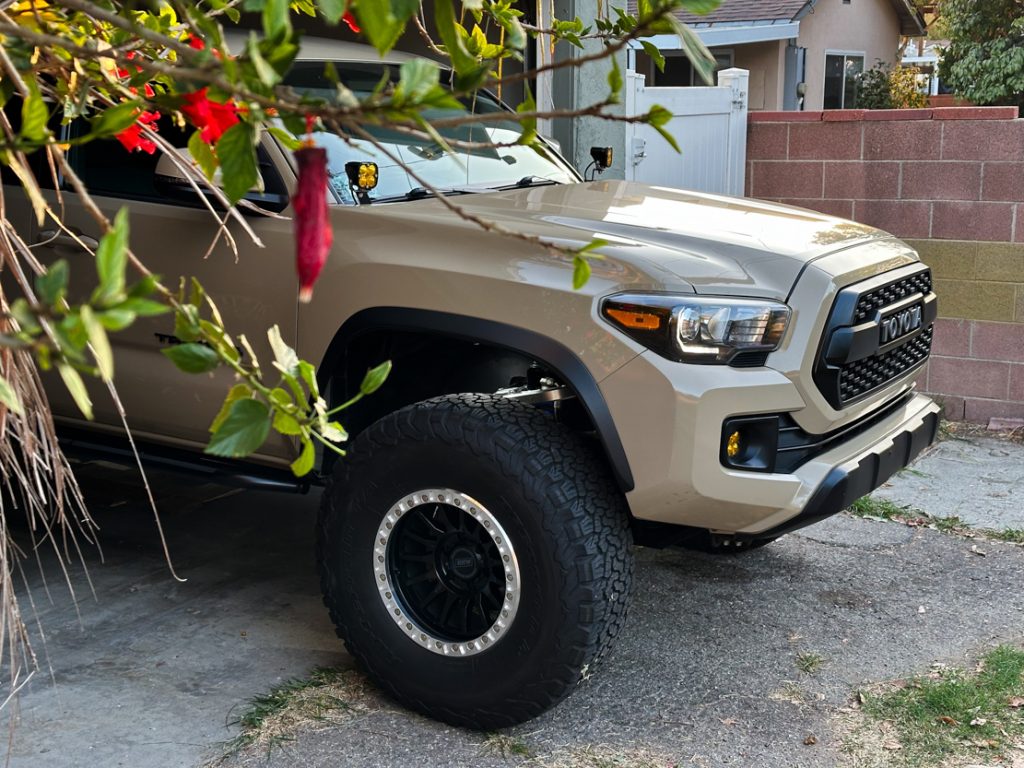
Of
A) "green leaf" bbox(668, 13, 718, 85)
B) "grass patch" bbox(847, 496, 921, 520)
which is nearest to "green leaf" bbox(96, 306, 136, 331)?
"green leaf" bbox(668, 13, 718, 85)

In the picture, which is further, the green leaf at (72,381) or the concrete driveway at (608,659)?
the concrete driveway at (608,659)

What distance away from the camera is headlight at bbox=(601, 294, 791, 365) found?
10.9ft

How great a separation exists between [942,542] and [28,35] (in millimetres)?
4546

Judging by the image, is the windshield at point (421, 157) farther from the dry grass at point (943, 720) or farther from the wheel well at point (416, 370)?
the dry grass at point (943, 720)

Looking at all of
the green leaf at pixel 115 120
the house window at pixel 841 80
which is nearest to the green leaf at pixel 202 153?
the green leaf at pixel 115 120

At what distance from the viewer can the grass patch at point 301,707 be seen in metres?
3.57

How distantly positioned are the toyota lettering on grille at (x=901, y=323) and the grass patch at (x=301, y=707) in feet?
6.55

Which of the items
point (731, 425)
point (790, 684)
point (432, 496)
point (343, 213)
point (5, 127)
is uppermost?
point (5, 127)

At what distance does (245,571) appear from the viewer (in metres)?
4.95

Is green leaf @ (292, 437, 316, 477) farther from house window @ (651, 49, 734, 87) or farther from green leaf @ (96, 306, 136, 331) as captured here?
house window @ (651, 49, 734, 87)

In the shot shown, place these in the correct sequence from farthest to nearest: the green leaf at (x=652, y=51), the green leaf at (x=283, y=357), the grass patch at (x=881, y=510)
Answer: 1. the grass patch at (x=881, y=510)
2. the green leaf at (x=652, y=51)
3. the green leaf at (x=283, y=357)

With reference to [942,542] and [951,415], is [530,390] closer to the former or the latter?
[942,542]

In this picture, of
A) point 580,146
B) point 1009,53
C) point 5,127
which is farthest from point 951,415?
point 1009,53

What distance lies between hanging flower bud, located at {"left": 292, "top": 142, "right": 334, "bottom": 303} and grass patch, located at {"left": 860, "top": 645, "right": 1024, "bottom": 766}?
2709mm
